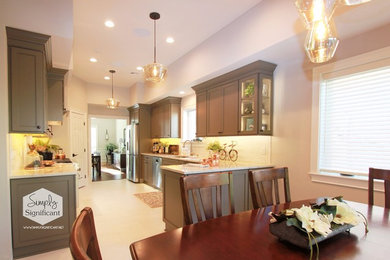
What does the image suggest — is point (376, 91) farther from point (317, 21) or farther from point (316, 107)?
point (317, 21)

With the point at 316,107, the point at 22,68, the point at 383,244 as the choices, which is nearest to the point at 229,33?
the point at 316,107

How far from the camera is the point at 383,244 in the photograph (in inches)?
41.1

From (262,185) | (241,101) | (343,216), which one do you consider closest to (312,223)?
(343,216)

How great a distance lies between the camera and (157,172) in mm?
5797

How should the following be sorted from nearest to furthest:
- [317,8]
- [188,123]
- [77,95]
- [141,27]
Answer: [317,8]
[141,27]
[188,123]
[77,95]

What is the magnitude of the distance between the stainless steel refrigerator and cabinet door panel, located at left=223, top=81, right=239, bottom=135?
3907 millimetres

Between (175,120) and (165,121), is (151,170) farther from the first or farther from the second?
(175,120)

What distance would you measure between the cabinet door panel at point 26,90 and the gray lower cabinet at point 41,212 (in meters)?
0.69

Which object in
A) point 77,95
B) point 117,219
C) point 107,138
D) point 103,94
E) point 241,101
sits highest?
point 103,94

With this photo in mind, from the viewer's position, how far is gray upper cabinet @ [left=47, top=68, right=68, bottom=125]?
3979 millimetres

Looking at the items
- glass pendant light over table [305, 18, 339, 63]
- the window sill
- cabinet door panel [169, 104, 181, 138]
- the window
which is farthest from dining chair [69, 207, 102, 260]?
cabinet door panel [169, 104, 181, 138]

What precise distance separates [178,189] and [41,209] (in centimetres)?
169

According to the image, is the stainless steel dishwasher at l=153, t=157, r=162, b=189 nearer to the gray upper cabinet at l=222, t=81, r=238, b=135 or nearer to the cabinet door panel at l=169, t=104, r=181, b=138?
the cabinet door panel at l=169, t=104, r=181, b=138

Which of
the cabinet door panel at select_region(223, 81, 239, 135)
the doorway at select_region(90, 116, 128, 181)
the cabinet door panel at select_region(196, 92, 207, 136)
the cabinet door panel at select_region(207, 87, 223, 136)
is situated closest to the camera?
the cabinet door panel at select_region(223, 81, 239, 135)
